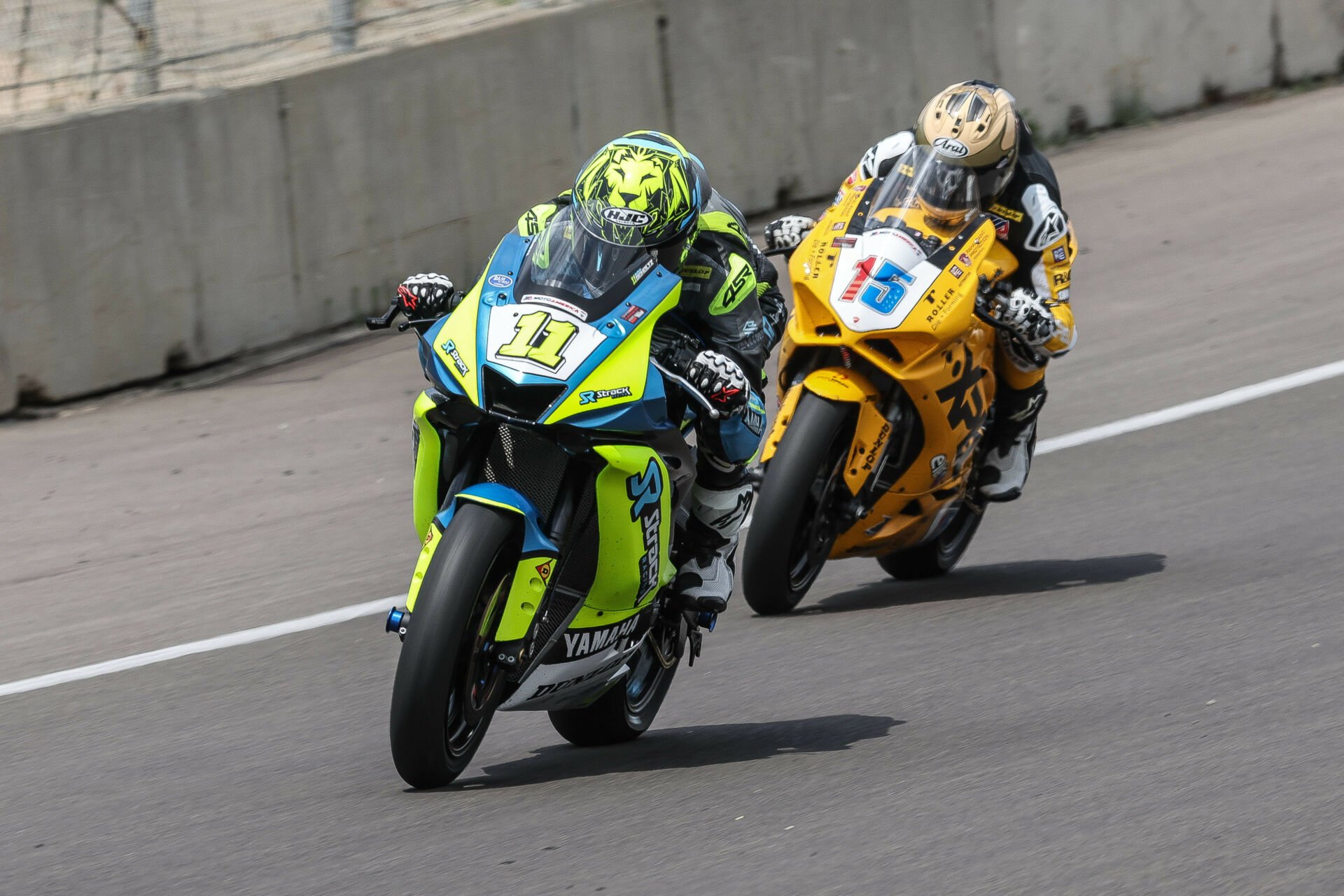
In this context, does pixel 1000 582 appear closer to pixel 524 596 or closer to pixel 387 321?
pixel 387 321

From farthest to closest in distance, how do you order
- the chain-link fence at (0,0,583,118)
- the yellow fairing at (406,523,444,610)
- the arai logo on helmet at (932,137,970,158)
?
the chain-link fence at (0,0,583,118) < the arai logo on helmet at (932,137,970,158) < the yellow fairing at (406,523,444,610)

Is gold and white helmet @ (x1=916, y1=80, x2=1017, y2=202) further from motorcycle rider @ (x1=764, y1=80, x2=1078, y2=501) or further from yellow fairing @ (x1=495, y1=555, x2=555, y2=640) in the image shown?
yellow fairing @ (x1=495, y1=555, x2=555, y2=640)

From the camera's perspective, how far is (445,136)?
12156mm

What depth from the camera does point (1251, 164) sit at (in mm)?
14609

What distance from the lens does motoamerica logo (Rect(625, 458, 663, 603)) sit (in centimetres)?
498

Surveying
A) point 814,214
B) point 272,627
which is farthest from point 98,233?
point 814,214

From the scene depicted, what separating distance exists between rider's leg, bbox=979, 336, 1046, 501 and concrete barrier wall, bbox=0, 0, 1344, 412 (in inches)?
201

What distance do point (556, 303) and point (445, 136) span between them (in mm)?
7465

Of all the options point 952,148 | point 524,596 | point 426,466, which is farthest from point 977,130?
point 524,596

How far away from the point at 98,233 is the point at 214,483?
1.95 m

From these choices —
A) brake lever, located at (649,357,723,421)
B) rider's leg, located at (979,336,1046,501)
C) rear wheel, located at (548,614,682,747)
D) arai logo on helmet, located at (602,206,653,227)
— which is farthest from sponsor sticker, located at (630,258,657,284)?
rider's leg, located at (979,336,1046,501)

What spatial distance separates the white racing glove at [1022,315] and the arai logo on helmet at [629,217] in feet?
8.09

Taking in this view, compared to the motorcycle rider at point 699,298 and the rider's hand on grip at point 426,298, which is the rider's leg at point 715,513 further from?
the rider's hand on grip at point 426,298

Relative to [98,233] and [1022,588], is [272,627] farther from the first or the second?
[98,233]
